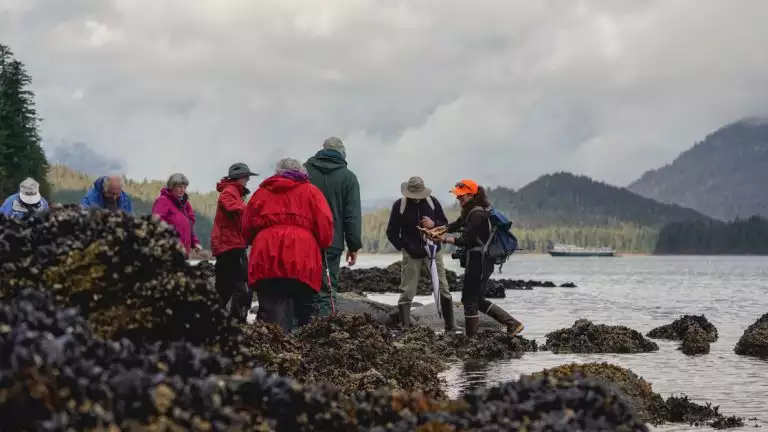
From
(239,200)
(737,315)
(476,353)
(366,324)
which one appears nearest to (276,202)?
(366,324)

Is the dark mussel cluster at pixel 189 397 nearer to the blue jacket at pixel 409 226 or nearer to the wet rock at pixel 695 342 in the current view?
the wet rock at pixel 695 342

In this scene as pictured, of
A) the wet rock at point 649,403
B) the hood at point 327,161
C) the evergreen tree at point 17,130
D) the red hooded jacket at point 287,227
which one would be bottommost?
the wet rock at point 649,403

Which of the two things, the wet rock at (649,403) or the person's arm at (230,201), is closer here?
the wet rock at (649,403)

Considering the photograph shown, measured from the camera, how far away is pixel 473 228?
16453 mm

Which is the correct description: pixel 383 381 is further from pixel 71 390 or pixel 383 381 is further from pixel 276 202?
pixel 71 390

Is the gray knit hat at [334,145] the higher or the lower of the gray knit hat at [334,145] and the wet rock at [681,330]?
the higher

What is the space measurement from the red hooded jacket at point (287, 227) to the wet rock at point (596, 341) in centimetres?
646

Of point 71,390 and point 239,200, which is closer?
point 71,390

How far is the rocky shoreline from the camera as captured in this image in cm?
373

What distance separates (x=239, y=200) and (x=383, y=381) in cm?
512

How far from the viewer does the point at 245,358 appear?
5.12 metres

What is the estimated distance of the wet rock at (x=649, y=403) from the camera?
9572mm

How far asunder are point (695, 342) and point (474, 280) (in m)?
3.80

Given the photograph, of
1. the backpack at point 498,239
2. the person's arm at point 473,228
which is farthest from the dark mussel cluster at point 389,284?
the person's arm at point 473,228
